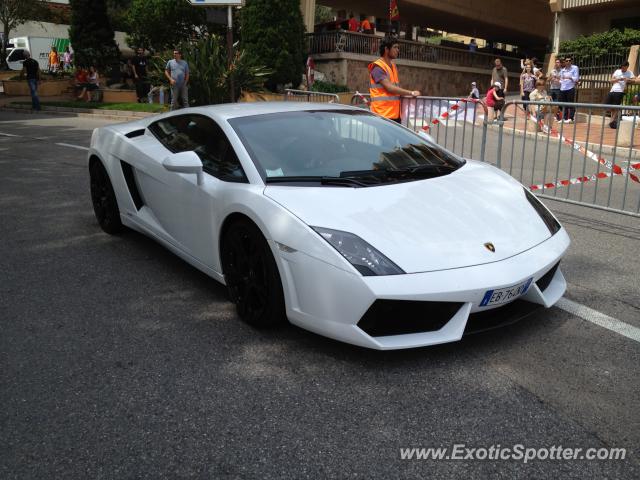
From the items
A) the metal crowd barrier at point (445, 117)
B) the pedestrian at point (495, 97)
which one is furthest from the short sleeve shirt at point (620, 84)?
the metal crowd barrier at point (445, 117)

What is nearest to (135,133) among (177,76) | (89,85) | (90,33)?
(177,76)

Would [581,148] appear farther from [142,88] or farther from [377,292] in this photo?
[142,88]

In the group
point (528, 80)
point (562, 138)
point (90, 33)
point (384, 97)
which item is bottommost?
point (562, 138)

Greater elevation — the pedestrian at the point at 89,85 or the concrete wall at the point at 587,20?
the concrete wall at the point at 587,20

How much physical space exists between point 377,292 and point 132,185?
9.18 feet

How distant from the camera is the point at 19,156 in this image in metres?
10.6

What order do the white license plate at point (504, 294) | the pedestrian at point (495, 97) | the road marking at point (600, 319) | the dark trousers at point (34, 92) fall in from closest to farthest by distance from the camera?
the white license plate at point (504, 294), the road marking at point (600, 319), the pedestrian at point (495, 97), the dark trousers at point (34, 92)

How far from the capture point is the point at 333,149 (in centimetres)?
418

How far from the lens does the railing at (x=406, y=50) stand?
28.4 meters

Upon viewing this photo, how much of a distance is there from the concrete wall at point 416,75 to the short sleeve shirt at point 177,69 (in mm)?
13042

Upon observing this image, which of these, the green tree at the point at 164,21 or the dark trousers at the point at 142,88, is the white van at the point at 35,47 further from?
the dark trousers at the point at 142,88

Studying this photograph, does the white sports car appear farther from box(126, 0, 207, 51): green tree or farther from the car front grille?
box(126, 0, 207, 51): green tree

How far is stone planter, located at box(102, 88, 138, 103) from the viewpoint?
23.9 m

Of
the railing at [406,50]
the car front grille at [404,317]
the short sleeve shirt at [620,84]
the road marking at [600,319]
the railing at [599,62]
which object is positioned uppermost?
the railing at [406,50]
